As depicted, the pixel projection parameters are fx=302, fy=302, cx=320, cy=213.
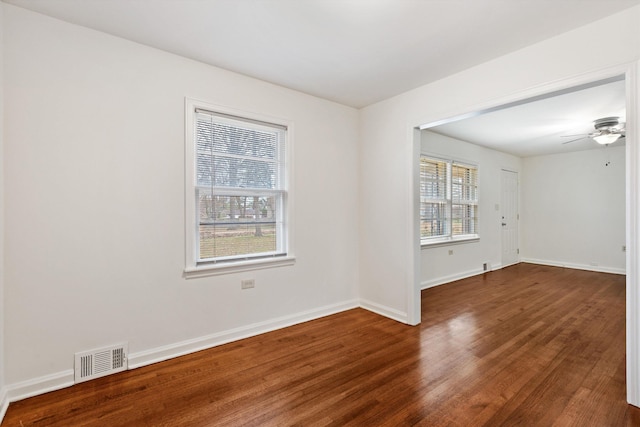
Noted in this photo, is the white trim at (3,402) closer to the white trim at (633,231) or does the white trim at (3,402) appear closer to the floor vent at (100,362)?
the floor vent at (100,362)

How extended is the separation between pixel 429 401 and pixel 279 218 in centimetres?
219

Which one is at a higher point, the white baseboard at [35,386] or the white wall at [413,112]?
the white wall at [413,112]

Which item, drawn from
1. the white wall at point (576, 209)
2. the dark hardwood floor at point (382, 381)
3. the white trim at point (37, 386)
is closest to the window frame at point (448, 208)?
the dark hardwood floor at point (382, 381)

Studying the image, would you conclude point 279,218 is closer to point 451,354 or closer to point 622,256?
point 451,354

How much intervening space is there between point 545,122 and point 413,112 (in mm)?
2615

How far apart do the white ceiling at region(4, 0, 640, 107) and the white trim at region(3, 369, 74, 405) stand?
2594 mm

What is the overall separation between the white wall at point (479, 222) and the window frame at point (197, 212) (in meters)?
2.62

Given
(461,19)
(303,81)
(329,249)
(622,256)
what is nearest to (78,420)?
(329,249)

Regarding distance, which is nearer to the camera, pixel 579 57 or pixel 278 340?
pixel 579 57

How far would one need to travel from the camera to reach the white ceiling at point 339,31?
2.03 metres

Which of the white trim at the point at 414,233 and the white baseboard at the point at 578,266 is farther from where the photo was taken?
the white baseboard at the point at 578,266

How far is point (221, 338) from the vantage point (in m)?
2.94

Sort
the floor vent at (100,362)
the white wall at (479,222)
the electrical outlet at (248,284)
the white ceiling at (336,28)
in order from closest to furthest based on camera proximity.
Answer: the white ceiling at (336,28), the floor vent at (100,362), the electrical outlet at (248,284), the white wall at (479,222)

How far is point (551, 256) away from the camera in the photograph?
719cm
